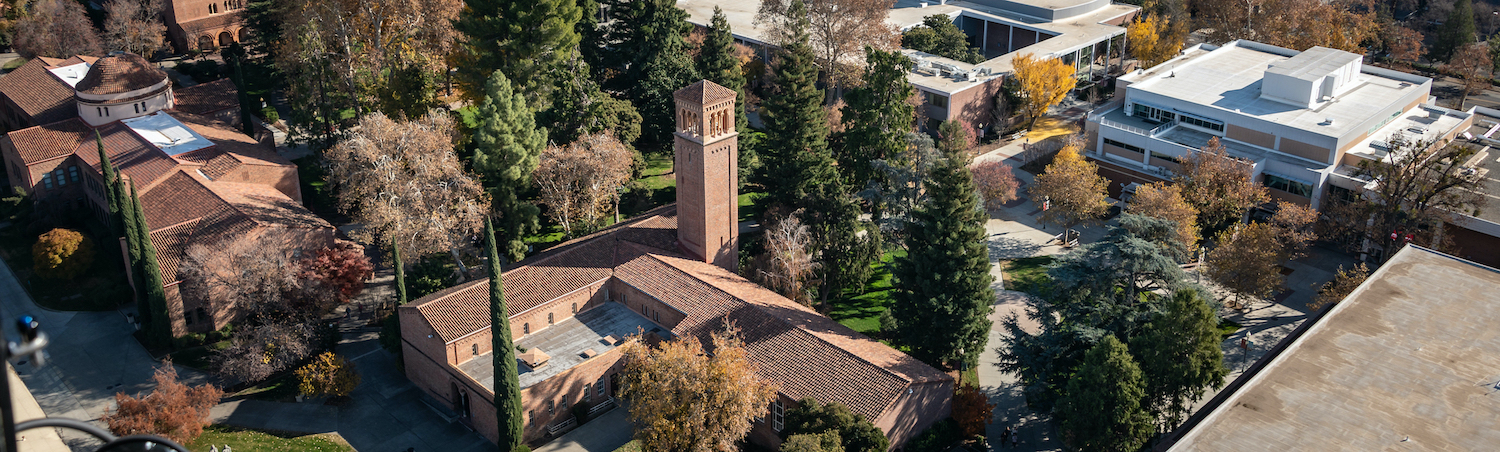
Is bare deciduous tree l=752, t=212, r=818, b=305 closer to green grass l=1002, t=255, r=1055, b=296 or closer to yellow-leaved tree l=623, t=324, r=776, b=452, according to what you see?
yellow-leaved tree l=623, t=324, r=776, b=452

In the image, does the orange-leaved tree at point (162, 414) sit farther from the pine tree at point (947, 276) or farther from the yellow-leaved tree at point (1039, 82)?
the yellow-leaved tree at point (1039, 82)

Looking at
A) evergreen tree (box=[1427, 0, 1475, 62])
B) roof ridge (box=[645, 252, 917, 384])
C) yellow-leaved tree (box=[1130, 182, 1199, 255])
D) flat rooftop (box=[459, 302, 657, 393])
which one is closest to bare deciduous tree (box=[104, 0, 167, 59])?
flat rooftop (box=[459, 302, 657, 393])

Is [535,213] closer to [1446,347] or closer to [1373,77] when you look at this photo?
[1446,347]

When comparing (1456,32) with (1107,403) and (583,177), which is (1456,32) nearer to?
(1107,403)

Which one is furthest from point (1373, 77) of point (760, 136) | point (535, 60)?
point (535, 60)

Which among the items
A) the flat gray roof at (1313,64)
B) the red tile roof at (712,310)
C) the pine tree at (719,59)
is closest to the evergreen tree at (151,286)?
the red tile roof at (712,310)

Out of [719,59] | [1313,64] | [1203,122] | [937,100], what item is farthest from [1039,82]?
[719,59]
